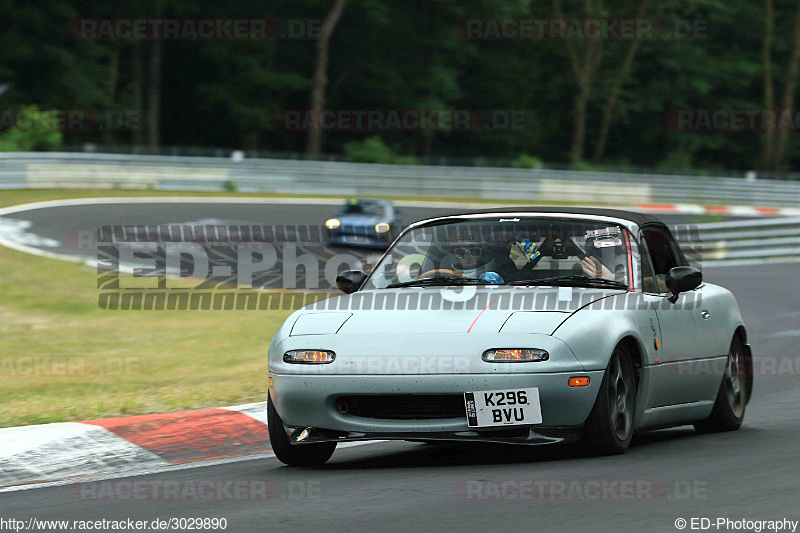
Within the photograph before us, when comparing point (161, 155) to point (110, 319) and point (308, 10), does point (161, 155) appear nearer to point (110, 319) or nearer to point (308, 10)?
point (308, 10)

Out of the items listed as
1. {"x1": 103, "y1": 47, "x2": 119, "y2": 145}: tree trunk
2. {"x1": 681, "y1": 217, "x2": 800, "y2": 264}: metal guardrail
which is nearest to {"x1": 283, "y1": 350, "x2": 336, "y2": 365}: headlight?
{"x1": 681, "y1": 217, "x2": 800, "y2": 264}: metal guardrail

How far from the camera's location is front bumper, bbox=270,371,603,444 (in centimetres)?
634

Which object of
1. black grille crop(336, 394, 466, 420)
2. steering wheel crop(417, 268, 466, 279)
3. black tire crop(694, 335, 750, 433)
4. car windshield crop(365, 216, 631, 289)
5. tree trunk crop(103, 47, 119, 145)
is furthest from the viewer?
tree trunk crop(103, 47, 119, 145)

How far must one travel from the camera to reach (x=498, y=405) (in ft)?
20.7

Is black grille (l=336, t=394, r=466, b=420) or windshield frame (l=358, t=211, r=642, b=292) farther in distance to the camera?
windshield frame (l=358, t=211, r=642, b=292)

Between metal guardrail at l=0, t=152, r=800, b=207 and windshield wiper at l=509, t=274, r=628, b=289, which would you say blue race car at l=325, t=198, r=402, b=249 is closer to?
metal guardrail at l=0, t=152, r=800, b=207

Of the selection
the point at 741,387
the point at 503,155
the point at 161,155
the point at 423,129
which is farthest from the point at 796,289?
the point at 503,155

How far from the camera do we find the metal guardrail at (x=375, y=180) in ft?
121

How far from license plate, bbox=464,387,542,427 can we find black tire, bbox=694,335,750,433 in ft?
8.23

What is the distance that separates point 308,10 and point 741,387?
172 feet

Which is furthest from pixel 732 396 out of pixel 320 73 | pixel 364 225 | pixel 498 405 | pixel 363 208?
pixel 320 73

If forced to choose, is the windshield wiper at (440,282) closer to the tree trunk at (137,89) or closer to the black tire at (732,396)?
the black tire at (732,396)

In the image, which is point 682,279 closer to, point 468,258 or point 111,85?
point 468,258

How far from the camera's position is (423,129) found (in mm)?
59906
